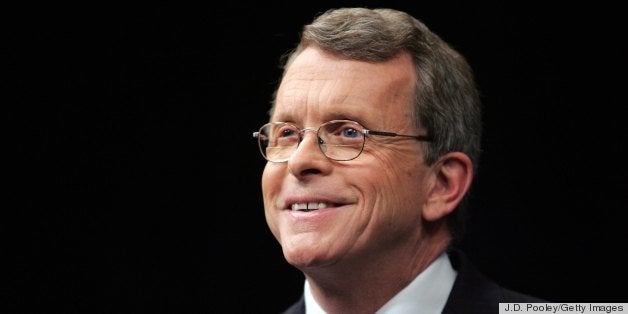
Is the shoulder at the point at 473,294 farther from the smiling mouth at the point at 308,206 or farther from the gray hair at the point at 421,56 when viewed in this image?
the smiling mouth at the point at 308,206

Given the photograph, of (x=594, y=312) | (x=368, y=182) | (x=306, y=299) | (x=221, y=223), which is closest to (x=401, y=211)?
(x=368, y=182)

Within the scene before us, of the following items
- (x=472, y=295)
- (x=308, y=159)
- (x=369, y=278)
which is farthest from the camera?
(x=472, y=295)

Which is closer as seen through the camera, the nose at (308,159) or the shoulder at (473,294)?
the nose at (308,159)

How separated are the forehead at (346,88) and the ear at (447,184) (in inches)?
10.0

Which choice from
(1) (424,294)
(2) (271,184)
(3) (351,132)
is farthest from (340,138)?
(1) (424,294)

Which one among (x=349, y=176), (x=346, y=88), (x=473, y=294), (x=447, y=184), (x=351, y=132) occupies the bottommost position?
(x=473, y=294)

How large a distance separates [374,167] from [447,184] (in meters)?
0.35

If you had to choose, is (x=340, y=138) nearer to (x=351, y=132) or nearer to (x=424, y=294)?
(x=351, y=132)

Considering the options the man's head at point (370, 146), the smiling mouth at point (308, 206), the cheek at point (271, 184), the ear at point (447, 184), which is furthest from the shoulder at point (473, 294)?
the cheek at point (271, 184)

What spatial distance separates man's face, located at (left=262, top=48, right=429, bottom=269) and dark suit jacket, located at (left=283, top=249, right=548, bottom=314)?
234 millimetres

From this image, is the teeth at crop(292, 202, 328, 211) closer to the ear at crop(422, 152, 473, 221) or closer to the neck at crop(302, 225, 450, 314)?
the neck at crop(302, 225, 450, 314)

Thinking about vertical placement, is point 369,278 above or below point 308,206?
below

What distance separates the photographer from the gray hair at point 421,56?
10.7ft

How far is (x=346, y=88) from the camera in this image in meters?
3.18
